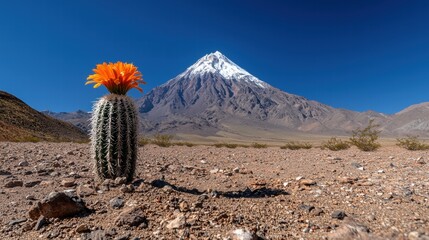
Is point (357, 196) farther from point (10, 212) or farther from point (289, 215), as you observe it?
point (10, 212)

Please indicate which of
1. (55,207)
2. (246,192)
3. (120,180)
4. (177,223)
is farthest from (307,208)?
(55,207)

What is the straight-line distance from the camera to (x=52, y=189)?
5547 mm

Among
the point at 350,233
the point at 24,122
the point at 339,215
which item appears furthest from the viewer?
the point at 24,122

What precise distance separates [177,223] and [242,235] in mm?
789

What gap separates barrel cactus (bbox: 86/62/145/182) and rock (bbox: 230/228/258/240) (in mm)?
3150

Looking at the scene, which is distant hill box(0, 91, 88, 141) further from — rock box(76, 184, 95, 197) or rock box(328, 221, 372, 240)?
rock box(328, 221, 372, 240)

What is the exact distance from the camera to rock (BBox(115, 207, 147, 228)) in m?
3.63

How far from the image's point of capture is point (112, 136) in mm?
5648

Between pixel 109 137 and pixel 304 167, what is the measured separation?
5530 mm

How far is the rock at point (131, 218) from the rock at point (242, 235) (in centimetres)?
106

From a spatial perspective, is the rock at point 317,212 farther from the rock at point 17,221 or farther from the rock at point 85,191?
the rock at point 17,221

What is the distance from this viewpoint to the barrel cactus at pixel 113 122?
5.64m

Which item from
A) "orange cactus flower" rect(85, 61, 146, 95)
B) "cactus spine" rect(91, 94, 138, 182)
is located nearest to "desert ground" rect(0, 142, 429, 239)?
"cactus spine" rect(91, 94, 138, 182)

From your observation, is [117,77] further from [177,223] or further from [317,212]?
[317,212]
